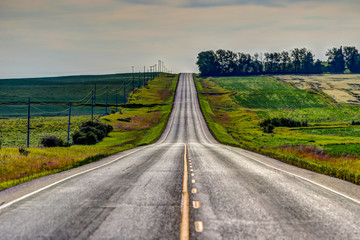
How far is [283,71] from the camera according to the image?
646 ft

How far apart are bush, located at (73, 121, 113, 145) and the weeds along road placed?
31.8 m

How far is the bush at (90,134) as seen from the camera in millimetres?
43094

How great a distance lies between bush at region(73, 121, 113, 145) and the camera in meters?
43.1

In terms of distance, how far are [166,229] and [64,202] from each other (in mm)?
3502

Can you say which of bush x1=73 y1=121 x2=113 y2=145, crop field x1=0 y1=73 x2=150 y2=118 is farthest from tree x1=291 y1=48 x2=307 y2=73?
bush x1=73 y1=121 x2=113 y2=145

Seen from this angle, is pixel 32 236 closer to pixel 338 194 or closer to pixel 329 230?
pixel 329 230

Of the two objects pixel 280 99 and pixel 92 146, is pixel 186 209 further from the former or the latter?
pixel 280 99

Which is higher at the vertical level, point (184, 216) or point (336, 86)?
point (336, 86)

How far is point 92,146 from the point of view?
37562 millimetres

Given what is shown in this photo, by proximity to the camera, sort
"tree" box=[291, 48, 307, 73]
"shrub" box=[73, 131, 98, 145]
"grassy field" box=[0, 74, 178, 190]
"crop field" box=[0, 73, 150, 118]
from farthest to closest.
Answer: "tree" box=[291, 48, 307, 73]
"crop field" box=[0, 73, 150, 118]
"shrub" box=[73, 131, 98, 145]
"grassy field" box=[0, 74, 178, 190]

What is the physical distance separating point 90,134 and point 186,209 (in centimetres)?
3868

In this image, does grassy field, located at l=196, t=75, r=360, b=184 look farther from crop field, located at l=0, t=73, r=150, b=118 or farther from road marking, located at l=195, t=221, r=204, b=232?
road marking, located at l=195, t=221, r=204, b=232

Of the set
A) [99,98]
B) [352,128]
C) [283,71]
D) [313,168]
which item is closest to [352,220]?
[313,168]

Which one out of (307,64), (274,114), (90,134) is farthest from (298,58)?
(90,134)
